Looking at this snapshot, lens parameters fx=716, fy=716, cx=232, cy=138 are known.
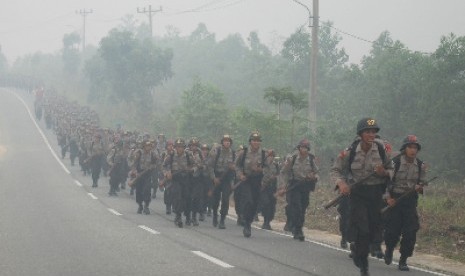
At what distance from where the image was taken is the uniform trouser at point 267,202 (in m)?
15.9

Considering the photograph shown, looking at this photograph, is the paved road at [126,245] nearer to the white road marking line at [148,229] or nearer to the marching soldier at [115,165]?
the white road marking line at [148,229]

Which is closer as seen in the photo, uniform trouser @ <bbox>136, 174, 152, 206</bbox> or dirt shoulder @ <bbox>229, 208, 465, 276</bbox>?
dirt shoulder @ <bbox>229, 208, 465, 276</bbox>

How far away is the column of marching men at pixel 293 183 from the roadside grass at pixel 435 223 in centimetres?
145

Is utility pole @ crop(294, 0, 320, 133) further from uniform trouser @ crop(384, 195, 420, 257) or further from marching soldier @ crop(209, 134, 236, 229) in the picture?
uniform trouser @ crop(384, 195, 420, 257)

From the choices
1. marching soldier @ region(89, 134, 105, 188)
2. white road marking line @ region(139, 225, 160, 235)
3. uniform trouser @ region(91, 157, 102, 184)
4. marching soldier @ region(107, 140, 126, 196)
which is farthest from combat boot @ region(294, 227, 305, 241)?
uniform trouser @ region(91, 157, 102, 184)

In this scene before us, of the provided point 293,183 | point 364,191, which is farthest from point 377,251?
point 293,183

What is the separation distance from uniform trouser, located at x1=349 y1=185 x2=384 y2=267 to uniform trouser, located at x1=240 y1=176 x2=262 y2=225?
191 inches

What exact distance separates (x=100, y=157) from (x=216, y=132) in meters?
11.9

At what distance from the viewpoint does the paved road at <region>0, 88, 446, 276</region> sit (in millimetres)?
9852

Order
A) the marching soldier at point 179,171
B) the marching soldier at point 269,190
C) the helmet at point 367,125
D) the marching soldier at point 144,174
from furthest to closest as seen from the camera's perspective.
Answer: the marching soldier at point 144,174 < the marching soldier at point 269,190 < the marching soldier at point 179,171 < the helmet at point 367,125

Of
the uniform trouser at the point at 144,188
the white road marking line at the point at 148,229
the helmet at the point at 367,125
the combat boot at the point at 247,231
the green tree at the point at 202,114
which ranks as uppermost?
the green tree at the point at 202,114

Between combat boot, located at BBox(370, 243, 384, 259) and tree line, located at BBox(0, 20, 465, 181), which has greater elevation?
tree line, located at BBox(0, 20, 465, 181)

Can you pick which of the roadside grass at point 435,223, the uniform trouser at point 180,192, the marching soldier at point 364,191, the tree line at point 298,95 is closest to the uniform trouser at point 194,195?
the uniform trouser at point 180,192

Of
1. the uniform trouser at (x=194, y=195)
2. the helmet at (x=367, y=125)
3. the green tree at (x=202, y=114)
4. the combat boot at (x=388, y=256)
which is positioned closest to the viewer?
the helmet at (x=367, y=125)
